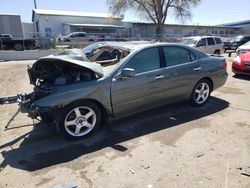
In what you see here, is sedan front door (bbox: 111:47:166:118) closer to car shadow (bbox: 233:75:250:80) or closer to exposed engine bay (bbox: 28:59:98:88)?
exposed engine bay (bbox: 28:59:98:88)

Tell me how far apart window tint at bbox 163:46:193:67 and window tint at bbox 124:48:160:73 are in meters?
0.27

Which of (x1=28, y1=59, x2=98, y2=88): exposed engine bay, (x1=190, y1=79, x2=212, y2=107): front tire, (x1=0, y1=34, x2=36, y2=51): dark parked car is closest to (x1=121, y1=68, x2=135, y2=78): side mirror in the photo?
(x1=28, y1=59, x2=98, y2=88): exposed engine bay

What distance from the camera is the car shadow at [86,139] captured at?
348 cm

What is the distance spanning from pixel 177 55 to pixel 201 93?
118 cm

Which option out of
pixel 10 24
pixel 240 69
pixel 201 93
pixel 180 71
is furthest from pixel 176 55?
pixel 10 24

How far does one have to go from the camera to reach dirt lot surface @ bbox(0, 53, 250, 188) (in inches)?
117

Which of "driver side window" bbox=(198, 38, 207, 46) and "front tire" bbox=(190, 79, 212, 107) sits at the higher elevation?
"driver side window" bbox=(198, 38, 207, 46)

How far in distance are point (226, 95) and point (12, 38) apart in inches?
793

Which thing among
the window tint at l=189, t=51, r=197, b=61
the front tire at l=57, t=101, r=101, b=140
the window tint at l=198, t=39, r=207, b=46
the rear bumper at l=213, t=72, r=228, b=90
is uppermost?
the window tint at l=198, t=39, r=207, b=46

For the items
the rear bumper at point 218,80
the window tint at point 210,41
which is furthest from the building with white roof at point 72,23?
the rear bumper at point 218,80

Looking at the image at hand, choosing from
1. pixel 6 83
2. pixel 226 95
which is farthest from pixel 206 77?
pixel 6 83

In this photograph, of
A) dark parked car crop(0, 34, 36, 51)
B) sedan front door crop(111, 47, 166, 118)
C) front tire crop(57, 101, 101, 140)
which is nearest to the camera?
front tire crop(57, 101, 101, 140)

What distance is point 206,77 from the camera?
552 cm

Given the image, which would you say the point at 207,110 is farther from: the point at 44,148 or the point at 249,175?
the point at 44,148
